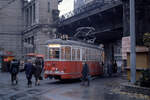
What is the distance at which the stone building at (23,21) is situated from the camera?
4447 centimetres

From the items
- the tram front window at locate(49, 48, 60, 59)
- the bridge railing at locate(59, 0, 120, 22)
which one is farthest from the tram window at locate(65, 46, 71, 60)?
the bridge railing at locate(59, 0, 120, 22)

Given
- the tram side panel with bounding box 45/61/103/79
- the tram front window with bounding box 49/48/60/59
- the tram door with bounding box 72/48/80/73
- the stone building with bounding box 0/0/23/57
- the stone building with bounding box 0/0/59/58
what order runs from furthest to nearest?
the stone building with bounding box 0/0/23/57 → the stone building with bounding box 0/0/59/58 → the tram door with bounding box 72/48/80/73 → the tram front window with bounding box 49/48/60/59 → the tram side panel with bounding box 45/61/103/79

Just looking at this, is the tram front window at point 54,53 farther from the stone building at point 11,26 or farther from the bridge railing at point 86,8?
the stone building at point 11,26

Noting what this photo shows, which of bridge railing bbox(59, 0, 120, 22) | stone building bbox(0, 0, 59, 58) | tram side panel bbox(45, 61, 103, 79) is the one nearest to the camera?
tram side panel bbox(45, 61, 103, 79)

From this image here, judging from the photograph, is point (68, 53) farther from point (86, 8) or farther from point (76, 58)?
point (86, 8)

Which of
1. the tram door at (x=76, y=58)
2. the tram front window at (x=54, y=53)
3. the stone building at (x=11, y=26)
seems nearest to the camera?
the tram front window at (x=54, y=53)

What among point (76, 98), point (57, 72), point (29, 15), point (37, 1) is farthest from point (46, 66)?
point (29, 15)

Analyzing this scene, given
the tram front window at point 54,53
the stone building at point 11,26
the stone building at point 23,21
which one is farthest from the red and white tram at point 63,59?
the stone building at point 11,26

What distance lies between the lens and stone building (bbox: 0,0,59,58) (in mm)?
44469

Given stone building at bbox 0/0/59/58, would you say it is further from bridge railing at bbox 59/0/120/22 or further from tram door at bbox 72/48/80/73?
tram door at bbox 72/48/80/73

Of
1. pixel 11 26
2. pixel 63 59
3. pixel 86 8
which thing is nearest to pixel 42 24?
pixel 11 26

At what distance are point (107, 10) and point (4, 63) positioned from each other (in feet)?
76.1

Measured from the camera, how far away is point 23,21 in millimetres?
→ 54500

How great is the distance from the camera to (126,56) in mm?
17531
